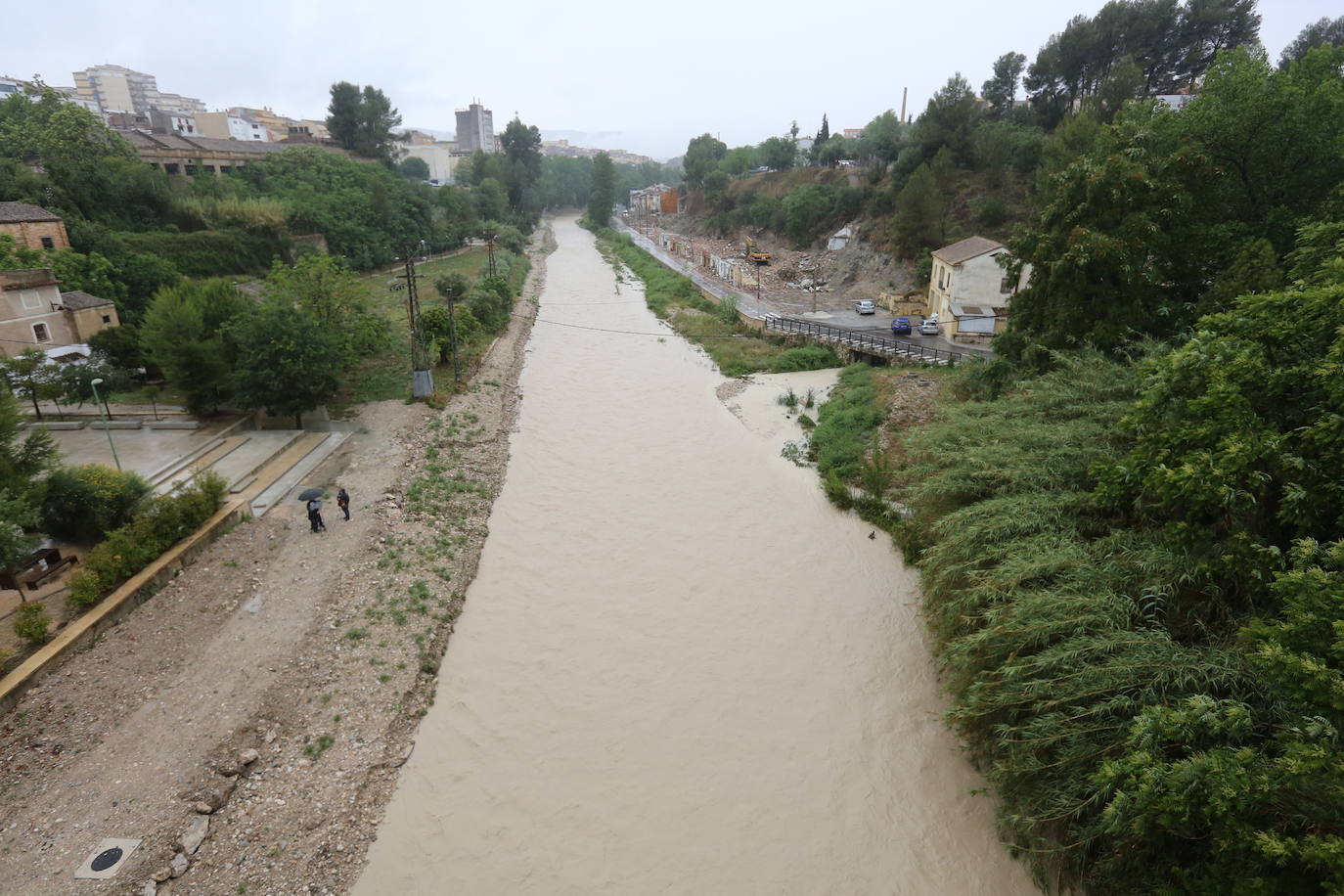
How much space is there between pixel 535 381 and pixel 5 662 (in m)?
22.4

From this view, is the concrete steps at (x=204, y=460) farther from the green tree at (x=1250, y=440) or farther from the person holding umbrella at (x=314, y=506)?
the green tree at (x=1250, y=440)

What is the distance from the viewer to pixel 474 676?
1296cm

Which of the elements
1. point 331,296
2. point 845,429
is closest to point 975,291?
point 845,429

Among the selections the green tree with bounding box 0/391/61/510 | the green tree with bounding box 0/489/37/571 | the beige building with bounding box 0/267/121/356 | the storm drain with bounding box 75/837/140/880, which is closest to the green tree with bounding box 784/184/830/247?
the beige building with bounding box 0/267/121/356

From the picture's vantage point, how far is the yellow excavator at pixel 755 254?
188ft

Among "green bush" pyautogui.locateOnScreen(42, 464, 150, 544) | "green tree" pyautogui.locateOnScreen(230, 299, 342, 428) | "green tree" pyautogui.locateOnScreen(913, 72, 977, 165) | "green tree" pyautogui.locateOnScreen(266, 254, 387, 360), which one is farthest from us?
"green tree" pyautogui.locateOnScreen(913, 72, 977, 165)

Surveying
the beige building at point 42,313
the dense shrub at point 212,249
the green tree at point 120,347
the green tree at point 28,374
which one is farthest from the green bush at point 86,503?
the dense shrub at point 212,249

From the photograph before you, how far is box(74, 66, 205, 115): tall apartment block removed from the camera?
113m

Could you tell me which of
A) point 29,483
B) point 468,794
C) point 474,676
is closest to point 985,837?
point 468,794

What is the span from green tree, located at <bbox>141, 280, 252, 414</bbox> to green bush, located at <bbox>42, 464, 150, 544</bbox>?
608 centimetres

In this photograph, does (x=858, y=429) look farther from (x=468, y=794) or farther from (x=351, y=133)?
(x=351, y=133)

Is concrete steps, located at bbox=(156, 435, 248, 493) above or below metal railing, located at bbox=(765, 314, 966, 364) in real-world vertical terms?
below

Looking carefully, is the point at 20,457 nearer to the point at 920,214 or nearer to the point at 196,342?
the point at 196,342

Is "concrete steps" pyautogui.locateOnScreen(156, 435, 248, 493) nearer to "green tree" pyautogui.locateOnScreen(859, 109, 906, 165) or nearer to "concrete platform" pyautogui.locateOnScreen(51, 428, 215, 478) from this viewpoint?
"concrete platform" pyautogui.locateOnScreen(51, 428, 215, 478)
